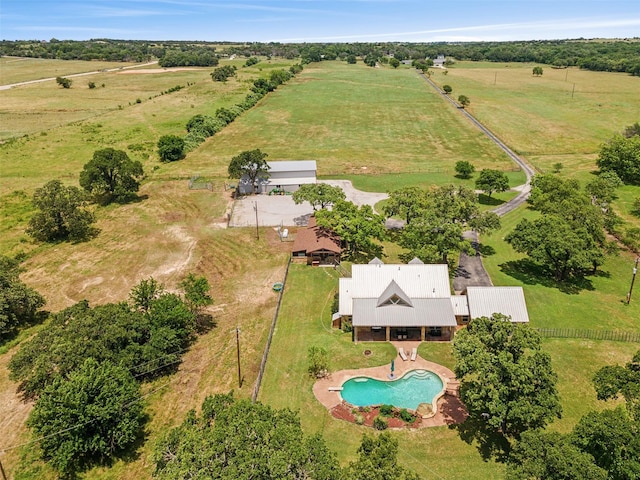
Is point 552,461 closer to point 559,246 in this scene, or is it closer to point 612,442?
point 612,442

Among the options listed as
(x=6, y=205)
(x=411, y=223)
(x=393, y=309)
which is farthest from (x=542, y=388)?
(x=6, y=205)

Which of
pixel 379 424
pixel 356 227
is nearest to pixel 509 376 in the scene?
pixel 379 424

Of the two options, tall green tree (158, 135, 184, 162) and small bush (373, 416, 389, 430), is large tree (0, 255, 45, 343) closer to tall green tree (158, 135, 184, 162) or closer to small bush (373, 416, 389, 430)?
small bush (373, 416, 389, 430)

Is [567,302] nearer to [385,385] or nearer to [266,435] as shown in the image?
[385,385]

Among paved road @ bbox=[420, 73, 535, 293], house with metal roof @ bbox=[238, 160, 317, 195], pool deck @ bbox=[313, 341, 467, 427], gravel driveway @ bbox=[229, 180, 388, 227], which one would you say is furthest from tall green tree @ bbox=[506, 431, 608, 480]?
house with metal roof @ bbox=[238, 160, 317, 195]

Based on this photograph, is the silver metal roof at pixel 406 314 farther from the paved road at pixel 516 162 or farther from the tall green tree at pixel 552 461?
the paved road at pixel 516 162

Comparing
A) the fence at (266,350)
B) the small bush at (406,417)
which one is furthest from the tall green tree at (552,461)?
the fence at (266,350)
